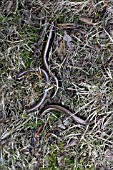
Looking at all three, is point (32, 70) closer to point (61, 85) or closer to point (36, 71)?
point (36, 71)

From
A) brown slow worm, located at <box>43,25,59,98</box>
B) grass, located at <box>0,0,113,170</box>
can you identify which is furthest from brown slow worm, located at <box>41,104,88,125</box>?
brown slow worm, located at <box>43,25,59,98</box>

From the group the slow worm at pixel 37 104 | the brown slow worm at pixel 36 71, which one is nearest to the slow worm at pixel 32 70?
the brown slow worm at pixel 36 71

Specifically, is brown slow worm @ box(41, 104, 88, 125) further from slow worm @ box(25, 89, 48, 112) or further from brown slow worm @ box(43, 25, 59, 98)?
brown slow worm @ box(43, 25, 59, 98)

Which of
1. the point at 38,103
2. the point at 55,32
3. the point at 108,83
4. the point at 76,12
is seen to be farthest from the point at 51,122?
the point at 76,12

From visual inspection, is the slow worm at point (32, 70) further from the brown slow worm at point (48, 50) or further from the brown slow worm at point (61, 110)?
the brown slow worm at point (61, 110)

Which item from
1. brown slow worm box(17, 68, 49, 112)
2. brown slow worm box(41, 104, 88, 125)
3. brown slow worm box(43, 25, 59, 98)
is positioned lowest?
brown slow worm box(41, 104, 88, 125)

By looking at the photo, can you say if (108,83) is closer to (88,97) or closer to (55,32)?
(88,97)

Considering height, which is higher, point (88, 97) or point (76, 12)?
point (76, 12)

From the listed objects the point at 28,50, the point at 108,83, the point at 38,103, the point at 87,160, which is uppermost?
the point at 28,50

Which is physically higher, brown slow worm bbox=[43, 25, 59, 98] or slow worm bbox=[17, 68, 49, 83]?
brown slow worm bbox=[43, 25, 59, 98]
